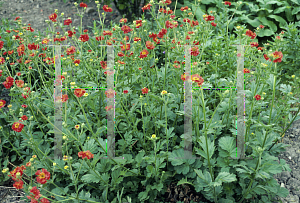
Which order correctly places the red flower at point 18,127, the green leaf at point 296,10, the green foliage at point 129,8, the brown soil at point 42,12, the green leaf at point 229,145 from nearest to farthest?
the red flower at point 18,127
the green leaf at point 229,145
the green leaf at point 296,10
the green foliage at point 129,8
the brown soil at point 42,12

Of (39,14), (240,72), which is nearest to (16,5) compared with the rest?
(39,14)

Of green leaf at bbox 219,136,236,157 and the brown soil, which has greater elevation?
the brown soil

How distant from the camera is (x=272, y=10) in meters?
4.71

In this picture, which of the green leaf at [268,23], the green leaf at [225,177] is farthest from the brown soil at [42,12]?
the green leaf at [225,177]

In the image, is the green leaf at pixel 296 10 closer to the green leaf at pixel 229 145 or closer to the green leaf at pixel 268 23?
the green leaf at pixel 268 23

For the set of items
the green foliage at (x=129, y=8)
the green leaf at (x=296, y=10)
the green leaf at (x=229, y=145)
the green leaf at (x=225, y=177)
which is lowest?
the green leaf at (x=225, y=177)

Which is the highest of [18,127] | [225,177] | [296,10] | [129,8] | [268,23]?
[129,8]

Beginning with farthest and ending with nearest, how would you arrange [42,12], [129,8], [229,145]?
[42,12] → [129,8] → [229,145]

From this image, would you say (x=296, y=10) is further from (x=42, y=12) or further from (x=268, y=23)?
(x=42, y=12)

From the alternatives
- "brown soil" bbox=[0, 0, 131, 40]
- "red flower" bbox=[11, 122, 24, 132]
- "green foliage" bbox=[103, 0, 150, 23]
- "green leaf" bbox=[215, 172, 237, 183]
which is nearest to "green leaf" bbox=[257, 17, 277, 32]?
"green foliage" bbox=[103, 0, 150, 23]

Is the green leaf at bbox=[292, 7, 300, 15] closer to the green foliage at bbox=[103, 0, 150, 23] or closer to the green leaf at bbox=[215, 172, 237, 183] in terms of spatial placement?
the green foliage at bbox=[103, 0, 150, 23]

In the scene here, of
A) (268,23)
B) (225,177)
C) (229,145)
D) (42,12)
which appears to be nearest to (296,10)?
(268,23)

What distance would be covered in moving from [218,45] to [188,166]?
71.3 inches

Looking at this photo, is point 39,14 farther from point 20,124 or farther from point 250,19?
point 20,124
